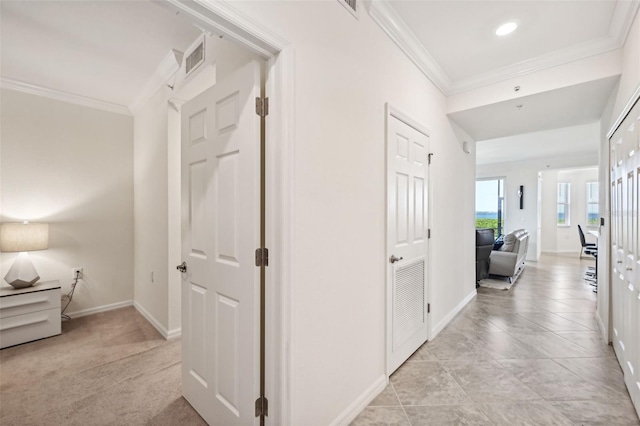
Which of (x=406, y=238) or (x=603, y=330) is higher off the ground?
(x=406, y=238)

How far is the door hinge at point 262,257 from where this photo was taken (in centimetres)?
139

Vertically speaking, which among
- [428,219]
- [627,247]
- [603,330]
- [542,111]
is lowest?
[603,330]

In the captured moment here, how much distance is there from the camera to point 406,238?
7.84ft

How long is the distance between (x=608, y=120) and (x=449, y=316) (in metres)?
2.54

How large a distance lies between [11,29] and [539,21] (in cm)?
417

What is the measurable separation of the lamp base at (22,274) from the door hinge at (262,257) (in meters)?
3.12

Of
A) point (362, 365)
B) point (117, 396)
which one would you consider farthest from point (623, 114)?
point (117, 396)

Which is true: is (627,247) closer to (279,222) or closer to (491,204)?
(279,222)

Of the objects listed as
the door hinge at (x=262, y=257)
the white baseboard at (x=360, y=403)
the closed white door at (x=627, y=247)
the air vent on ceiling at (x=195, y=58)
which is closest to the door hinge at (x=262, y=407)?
the white baseboard at (x=360, y=403)

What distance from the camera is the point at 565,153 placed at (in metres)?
6.72

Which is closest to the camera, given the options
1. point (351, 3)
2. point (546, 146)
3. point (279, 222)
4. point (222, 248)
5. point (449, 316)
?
point (279, 222)

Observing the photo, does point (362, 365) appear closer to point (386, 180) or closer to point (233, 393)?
point (233, 393)

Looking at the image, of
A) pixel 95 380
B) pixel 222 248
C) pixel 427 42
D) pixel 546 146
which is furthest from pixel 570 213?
pixel 95 380

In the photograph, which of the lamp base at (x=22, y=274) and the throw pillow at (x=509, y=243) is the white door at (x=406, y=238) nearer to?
the throw pillow at (x=509, y=243)
